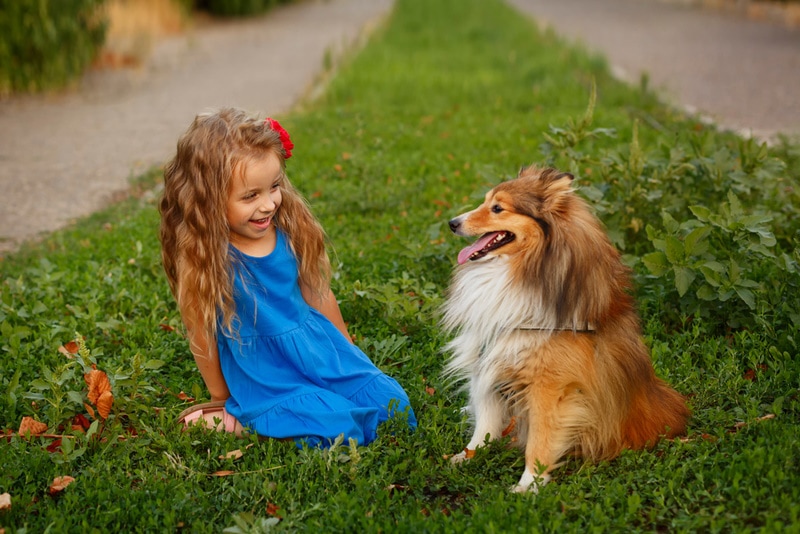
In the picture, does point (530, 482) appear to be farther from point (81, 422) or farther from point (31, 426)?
point (31, 426)

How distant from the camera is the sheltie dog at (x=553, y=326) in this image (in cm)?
323

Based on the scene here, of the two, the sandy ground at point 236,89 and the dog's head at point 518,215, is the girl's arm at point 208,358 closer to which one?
the dog's head at point 518,215

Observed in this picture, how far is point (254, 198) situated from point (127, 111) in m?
8.98

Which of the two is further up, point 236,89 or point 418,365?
point 418,365

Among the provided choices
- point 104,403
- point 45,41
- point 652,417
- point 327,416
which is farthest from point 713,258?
point 45,41

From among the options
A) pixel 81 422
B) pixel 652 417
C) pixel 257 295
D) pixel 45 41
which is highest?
pixel 257 295

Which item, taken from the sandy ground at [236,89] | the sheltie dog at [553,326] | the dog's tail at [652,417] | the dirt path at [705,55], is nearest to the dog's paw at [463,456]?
the sheltie dog at [553,326]

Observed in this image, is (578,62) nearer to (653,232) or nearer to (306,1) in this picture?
(653,232)

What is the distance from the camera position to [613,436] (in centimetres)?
340

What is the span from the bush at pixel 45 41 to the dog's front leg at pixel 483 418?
9.99 m

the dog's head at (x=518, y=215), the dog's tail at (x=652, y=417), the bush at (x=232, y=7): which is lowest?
the bush at (x=232, y=7)

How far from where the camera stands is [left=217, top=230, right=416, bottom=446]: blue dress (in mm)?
3691

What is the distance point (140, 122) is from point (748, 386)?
9.12 meters

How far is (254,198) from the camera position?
3.61m
